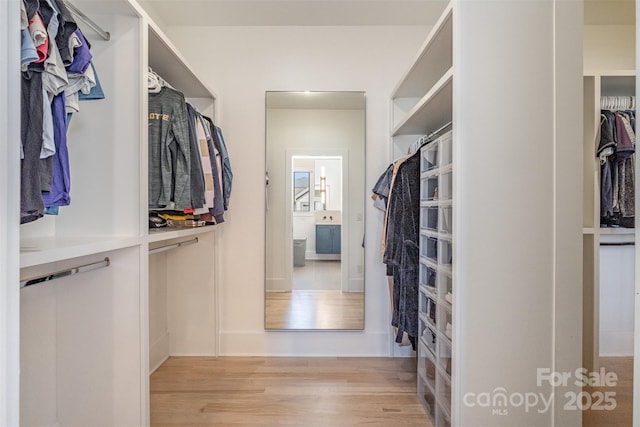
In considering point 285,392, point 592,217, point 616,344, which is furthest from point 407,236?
point 616,344

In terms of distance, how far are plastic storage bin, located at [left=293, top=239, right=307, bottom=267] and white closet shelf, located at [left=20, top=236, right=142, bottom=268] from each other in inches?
53.3

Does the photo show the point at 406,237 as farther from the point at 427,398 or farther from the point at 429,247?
the point at 427,398

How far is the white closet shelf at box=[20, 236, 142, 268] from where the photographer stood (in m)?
0.87

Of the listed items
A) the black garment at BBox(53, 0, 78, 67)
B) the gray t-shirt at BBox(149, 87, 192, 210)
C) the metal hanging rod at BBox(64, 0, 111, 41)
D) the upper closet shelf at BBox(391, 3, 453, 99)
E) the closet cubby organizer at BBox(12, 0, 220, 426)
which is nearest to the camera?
the black garment at BBox(53, 0, 78, 67)

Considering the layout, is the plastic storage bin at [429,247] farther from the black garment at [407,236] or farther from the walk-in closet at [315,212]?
the black garment at [407,236]

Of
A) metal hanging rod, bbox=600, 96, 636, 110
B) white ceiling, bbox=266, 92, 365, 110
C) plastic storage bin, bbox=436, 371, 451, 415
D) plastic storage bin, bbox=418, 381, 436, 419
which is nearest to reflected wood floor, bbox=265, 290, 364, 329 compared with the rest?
plastic storage bin, bbox=418, 381, 436, 419

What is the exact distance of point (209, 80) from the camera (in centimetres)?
248

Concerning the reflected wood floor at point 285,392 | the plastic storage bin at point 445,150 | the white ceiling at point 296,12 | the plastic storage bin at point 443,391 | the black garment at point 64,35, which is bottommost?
the reflected wood floor at point 285,392

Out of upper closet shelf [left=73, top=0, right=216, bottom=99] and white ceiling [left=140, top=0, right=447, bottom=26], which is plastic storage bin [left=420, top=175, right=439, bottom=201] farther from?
upper closet shelf [left=73, top=0, right=216, bottom=99]

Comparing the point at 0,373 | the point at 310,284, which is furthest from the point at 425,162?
the point at 0,373

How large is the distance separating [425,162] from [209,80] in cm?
171

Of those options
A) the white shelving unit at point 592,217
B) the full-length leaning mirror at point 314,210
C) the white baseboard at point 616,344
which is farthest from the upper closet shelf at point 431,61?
the white baseboard at point 616,344

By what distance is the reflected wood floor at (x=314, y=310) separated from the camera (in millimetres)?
2500

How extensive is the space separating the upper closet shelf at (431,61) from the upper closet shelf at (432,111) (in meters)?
0.20
